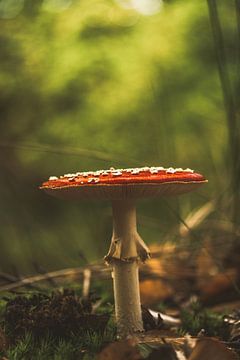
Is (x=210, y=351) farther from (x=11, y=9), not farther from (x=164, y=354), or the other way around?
(x=11, y=9)

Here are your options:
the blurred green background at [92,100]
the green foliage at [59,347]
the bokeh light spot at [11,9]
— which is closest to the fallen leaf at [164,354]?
the green foliage at [59,347]

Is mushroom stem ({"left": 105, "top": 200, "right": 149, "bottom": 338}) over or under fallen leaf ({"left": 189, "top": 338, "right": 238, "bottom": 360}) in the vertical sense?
over

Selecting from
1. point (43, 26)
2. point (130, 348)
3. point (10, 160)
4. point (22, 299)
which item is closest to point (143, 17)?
point (43, 26)

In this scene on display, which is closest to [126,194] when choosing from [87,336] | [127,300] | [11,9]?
[127,300]

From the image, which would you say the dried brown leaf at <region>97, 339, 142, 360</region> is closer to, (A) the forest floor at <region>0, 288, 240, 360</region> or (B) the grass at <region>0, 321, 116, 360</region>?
(A) the forest floor at <region>0, 288, 240, 360</region>

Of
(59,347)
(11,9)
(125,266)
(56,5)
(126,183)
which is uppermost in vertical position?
(56,5)

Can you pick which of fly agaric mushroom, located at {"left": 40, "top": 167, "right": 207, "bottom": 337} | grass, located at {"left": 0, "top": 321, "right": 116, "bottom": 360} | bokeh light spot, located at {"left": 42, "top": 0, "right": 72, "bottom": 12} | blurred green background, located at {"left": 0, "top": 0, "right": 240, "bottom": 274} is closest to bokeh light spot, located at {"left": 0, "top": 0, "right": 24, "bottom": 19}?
blurred green background, located at {"left": 0, "top": 0, "right": 240, "bottom": 274}
